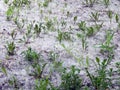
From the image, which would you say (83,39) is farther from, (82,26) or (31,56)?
(31,56)

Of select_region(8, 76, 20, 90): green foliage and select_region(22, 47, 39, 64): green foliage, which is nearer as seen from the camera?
select_region(8, 76, 20, 90): green foliage

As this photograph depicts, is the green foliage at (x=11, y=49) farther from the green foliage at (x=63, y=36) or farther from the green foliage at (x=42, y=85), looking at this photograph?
the green foliage at (x=42, y=85)

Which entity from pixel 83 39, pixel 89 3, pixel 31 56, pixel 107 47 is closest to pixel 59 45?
pixel 83 39

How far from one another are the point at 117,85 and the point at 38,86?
1.12 metres

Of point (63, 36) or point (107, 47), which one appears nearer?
point (107, 47)

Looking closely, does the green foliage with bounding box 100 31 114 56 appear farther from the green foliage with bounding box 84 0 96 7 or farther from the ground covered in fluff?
the green foliage with bounding box 84 0 96 7

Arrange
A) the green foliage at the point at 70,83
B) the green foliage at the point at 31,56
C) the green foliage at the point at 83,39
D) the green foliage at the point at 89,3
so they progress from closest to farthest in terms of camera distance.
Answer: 1. the green foliage at the point at 70,83
2. the green foliage at the point at 31,56
3. the green foliage at the point at 83,39
4. the green foliage at the point at 89,3

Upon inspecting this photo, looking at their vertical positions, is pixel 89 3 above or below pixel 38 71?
above

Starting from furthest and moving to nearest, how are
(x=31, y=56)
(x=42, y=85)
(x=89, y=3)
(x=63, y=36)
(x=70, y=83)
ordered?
(x=89, y=3) < (x=63, y=36) < (x=31, y=56) < (x=70, y=83) < (x=42, y=85)

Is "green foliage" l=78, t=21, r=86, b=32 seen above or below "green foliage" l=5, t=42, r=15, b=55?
above

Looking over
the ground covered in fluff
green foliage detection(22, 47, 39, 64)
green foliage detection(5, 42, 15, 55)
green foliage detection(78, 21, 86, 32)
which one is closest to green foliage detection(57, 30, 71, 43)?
the ground covered in fluff

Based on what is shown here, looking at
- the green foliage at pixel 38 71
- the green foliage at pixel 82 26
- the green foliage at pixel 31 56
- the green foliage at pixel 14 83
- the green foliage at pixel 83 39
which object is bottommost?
the green foliage at pixel 14 83

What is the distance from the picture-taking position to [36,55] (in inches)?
171

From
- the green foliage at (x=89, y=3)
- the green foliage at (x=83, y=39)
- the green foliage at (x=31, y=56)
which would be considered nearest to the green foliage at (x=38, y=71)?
the green foliage at (x=31, y=56)
